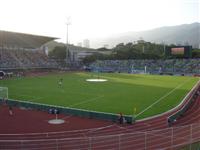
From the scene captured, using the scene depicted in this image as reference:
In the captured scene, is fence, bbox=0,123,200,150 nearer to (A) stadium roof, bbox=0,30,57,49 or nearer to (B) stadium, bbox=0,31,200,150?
(B) stadium, bbox=0,31,200,150

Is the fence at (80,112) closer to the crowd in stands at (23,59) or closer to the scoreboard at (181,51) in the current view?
the crowd in stands at (23,59)

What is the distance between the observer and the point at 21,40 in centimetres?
7388

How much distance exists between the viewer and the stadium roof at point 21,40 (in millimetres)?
68825

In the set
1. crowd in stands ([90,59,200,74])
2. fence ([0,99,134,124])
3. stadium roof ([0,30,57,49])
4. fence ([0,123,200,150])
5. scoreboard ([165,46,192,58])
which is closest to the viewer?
fence ([0,123,200,150])

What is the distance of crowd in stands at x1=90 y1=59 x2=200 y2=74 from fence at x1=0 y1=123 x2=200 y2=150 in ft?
195

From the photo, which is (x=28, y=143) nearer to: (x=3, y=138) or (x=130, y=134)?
(x=3, y=138)

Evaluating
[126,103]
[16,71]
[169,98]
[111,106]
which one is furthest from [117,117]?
[16,71]

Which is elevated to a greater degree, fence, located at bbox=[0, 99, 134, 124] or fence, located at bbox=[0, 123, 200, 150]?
fence, located at bbox=[0, 99, 134, 124]

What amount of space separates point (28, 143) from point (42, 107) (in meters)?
9.65

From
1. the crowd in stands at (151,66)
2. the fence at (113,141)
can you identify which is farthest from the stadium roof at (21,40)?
the fence at (113,141)

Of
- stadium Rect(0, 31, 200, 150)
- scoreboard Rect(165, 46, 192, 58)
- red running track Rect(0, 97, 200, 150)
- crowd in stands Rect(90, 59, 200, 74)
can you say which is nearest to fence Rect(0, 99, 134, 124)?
stadium Rect(0, 31, 200, 150)

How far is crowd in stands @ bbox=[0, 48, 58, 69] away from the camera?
7039 cm

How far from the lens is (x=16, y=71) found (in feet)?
232

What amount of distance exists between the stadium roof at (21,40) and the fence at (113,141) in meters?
54.2
